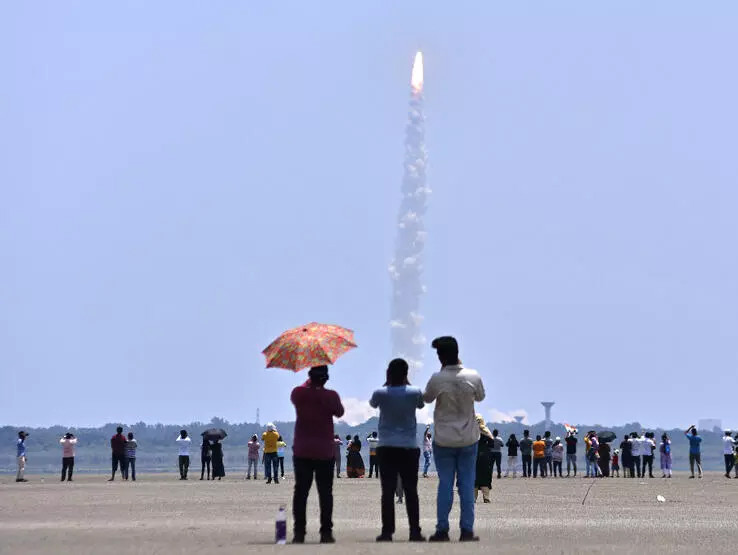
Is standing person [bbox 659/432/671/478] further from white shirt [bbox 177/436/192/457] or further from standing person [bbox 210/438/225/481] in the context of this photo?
white shirt [bbox 177/436/192/457]

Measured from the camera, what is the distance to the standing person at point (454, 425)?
1622cm

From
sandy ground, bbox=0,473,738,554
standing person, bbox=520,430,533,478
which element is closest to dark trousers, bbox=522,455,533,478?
standing person, bbox=520,430,533,478

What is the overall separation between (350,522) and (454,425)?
4482 millimetres

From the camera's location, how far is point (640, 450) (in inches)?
1961

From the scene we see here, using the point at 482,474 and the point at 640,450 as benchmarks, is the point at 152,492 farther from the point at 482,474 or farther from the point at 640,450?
the point at 640,450

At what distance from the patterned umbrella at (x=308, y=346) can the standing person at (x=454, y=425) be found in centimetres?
121

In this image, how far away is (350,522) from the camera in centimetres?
2023

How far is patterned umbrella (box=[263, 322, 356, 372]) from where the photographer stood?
55.0 ft

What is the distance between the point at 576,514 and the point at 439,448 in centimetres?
674

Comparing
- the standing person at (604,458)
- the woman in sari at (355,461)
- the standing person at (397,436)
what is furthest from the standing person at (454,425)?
the standing person at (604,458)

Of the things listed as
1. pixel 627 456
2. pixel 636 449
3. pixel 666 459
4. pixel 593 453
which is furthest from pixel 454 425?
pixel 627 456

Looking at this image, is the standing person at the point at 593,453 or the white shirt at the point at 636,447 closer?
the standing person at the point at 593,453

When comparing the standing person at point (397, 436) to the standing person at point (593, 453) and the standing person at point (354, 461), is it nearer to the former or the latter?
the standing person at point (354, 461)

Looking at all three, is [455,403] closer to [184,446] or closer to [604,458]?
[184,446]
